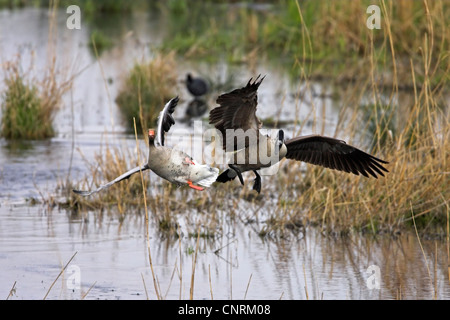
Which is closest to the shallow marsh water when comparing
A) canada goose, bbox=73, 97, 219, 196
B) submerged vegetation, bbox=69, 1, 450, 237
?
submerged vegetation, bbox=69, 1, 450, 237

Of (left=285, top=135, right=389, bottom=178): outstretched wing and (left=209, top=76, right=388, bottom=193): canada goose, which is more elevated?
(left=209, top=76, right=388, bottom=193): canada goose

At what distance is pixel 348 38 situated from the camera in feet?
59.3

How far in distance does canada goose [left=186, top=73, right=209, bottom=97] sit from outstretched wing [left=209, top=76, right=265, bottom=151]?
9.37m

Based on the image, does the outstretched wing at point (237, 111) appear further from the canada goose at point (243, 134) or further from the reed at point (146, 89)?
the reed at point (146, 89)

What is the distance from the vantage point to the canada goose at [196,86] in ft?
49.2

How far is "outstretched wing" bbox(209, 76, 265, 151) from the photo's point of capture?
5461 mm

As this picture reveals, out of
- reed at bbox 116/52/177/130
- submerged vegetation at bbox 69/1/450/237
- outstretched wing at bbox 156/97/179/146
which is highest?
reed at bbox 116/52/177/130

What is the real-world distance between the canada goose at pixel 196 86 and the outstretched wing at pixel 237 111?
30.7 ft

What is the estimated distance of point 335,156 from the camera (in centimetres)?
677

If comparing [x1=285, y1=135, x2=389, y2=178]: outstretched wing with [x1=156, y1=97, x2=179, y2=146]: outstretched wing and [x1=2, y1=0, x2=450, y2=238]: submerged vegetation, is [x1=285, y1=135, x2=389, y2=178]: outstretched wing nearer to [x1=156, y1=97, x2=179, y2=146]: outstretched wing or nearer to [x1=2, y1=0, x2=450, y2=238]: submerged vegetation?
[x1=2, y1=0, x2=450, y2=238]: submerged vegetation

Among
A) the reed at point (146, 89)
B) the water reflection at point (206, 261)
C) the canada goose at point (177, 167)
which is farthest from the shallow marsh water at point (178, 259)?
the reed at point (146, 89)

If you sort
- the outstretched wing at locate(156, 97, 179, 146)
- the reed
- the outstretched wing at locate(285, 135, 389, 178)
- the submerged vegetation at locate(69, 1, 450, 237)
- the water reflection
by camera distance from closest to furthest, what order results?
the outstretched wing at locate(156, 97, 179, 146), the outstretched wing at locate(285, 135, 389, 178), the water reflection, the submerged vegetation at locate(69, 1, 450, 237), the reed

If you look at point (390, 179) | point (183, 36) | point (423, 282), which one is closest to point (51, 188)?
point (390, 179)
